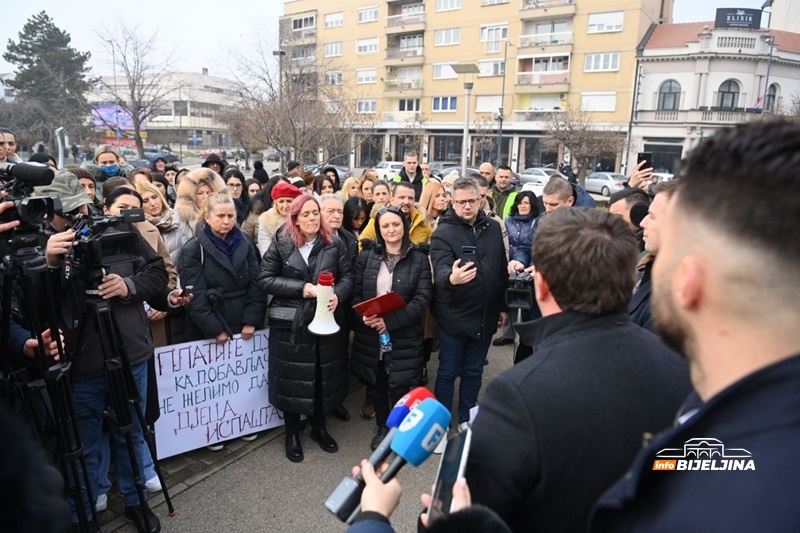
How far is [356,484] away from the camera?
138 cm

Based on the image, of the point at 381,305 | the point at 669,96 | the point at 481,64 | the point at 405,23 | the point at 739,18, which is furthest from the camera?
the point at 405,23

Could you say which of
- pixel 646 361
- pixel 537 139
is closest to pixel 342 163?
pixel 537 139

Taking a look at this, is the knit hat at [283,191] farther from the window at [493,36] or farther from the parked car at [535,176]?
the window at [493,36]

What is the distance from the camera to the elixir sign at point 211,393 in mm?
3871

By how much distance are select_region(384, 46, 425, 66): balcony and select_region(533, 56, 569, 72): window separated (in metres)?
10.1

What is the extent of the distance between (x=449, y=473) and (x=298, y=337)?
2707 mm

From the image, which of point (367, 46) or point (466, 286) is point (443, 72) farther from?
point (466, 286)

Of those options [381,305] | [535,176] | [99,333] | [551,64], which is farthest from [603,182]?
[99,333]

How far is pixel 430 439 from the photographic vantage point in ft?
4.50

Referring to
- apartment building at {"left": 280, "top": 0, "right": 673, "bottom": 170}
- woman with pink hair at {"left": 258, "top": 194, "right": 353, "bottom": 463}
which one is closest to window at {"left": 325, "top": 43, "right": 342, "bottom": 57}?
apartment building at {"left": 280, "top": 0, "right": 673, "bottom": 170}

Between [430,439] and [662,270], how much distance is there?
73 centimetres

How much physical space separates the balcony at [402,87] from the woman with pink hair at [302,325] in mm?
43938

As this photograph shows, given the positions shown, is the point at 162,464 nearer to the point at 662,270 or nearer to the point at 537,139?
the point at 662,270

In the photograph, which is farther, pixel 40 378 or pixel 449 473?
pixel 40 378
